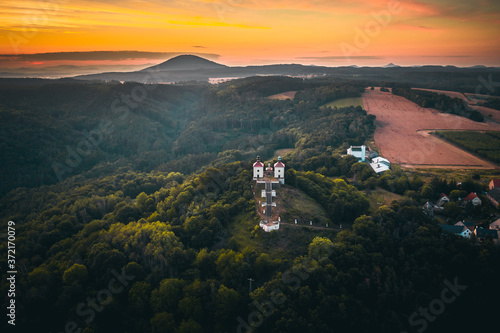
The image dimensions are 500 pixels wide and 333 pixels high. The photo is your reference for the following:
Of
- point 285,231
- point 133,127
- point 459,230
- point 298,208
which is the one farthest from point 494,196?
point 133,127

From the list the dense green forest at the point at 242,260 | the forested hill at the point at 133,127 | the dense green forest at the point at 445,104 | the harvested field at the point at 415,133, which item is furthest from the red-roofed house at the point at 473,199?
the dense green forest at the point at 445,104

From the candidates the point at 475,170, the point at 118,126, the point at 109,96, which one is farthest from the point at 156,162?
the point at 475,170

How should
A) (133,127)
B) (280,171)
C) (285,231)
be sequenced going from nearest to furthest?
1. (285,231)
2. (280,171)
3. (133,127)

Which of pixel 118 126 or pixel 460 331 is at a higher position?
pixel 118 126

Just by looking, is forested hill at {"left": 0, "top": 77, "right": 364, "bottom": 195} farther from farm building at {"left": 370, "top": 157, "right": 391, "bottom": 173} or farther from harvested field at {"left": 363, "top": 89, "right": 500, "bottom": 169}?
farm building at {"left": 370, "top": 157, "right": 391, "bottom": 173}

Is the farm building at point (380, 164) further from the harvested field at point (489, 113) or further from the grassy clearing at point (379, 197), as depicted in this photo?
the harvested field at point (489, 113)

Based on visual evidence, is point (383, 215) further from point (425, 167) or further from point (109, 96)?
point (109, 96)

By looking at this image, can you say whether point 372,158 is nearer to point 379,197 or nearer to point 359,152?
point 359,152
